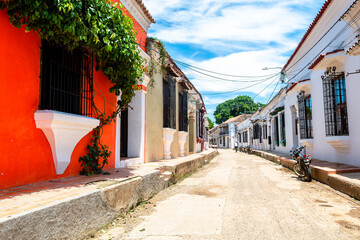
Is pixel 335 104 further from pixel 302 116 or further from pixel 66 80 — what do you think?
pixel 66 80

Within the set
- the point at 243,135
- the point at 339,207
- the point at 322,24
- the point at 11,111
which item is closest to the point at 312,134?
the point at 322,24

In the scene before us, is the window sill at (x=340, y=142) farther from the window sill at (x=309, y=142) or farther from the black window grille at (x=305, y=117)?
the black window grille at (x=305, y=117)

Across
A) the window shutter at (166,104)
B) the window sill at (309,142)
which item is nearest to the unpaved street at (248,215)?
the window shutter at (166,104)

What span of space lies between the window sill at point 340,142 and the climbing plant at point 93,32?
692 cm

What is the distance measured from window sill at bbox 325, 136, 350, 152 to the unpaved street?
8.66 ft

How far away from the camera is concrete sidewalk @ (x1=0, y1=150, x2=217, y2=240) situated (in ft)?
7.83

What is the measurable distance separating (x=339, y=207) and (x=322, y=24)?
26.9 feet

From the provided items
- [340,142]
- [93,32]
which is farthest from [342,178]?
[93,32]

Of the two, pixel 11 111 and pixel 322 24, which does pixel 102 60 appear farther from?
pixel 322 24

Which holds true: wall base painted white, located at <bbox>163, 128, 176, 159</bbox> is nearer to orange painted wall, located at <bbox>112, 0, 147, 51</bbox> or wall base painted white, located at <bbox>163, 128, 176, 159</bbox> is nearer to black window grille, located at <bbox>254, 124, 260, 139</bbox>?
orange painted wall, located at <bbox>112, 0, 147, 51</bbox>

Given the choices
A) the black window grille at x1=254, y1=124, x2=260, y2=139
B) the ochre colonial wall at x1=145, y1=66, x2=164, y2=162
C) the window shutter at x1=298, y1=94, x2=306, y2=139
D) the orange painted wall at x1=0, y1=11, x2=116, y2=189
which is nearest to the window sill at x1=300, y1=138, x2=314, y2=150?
the window shutter at x1=298, y1=94, x2=306, y2=139

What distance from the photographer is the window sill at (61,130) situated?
156 inches

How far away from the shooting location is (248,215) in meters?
4.23

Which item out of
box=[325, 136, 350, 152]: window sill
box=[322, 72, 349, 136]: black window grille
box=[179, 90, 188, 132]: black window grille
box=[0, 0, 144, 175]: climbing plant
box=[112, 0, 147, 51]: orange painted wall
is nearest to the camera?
box=[0, 0, 144, 175]: climbing plant
